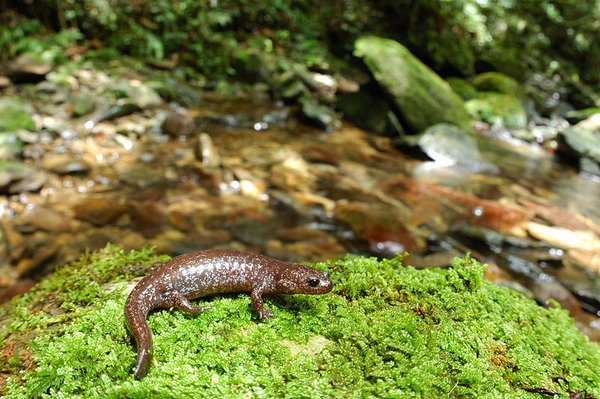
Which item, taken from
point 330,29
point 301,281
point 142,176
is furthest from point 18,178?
point 330,29

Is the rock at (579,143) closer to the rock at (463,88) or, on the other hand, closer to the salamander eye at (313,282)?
the rock at (463,88)

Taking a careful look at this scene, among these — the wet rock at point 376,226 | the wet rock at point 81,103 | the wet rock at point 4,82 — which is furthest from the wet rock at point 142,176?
the wet rock at point 4,82

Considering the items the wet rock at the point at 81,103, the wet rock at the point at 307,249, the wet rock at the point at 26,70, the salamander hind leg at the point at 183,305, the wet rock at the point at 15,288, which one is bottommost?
the wet rock at the point at 15,288

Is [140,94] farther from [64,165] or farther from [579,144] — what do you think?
[579,144]

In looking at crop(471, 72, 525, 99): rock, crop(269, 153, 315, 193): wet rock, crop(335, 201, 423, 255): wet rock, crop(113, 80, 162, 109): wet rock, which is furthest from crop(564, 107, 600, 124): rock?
crop(113, 80, 162, 109): wet rock

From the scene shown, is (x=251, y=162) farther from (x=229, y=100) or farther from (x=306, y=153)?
(x=229, y=100)
